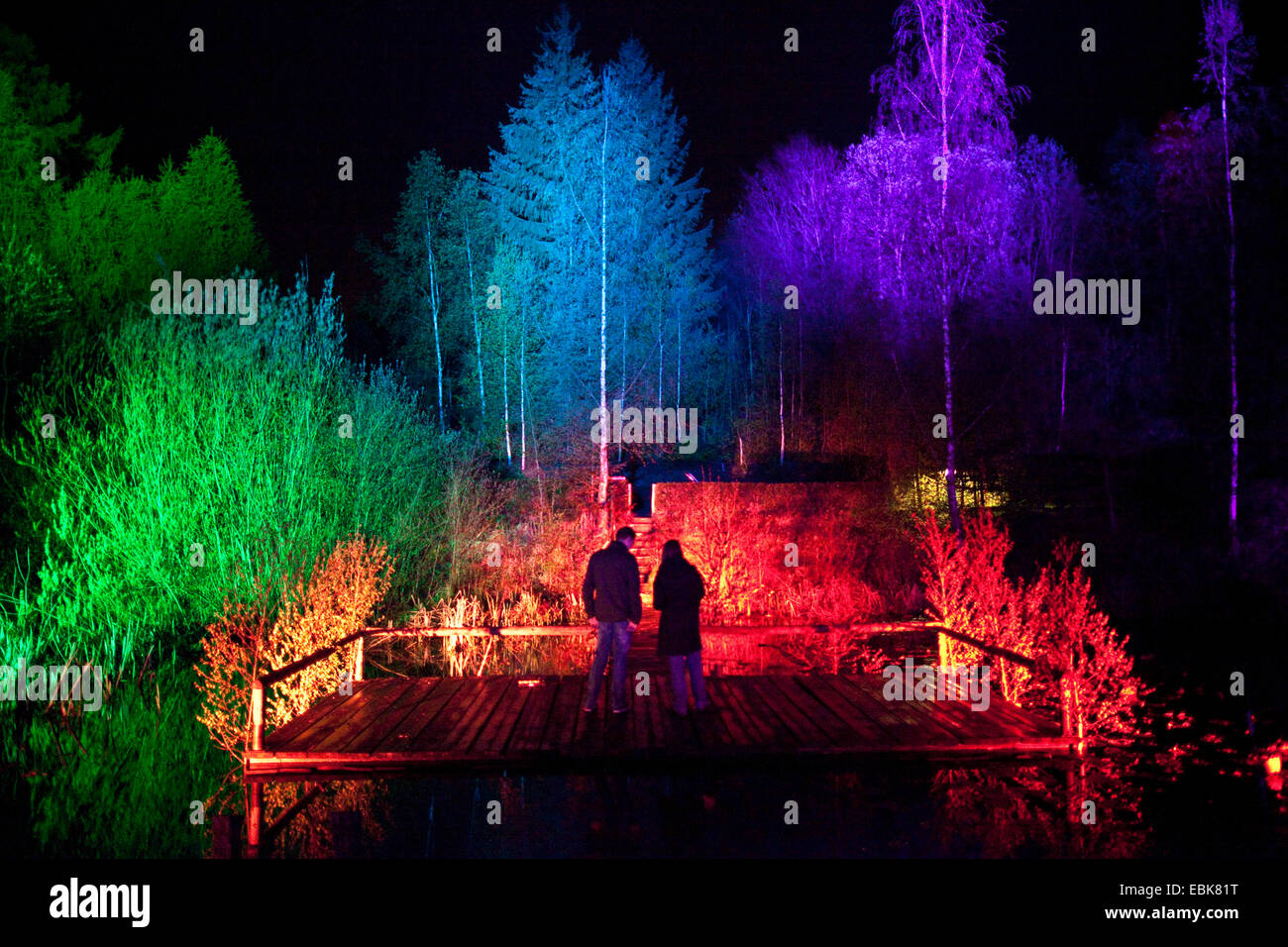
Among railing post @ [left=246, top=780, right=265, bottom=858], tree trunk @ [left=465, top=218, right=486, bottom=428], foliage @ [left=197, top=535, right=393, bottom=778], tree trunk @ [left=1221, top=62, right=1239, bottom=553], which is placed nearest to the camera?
railing post @ [left=246, top=780, right=265, bottom=858]

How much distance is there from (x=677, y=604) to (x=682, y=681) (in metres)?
0.96

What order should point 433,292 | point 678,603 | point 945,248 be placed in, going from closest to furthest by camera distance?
point 678,603 → point 945,248 → point 433,292

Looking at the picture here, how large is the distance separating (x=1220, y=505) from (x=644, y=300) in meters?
13.3

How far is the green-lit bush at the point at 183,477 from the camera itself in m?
13.1

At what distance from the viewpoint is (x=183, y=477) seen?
13312mm

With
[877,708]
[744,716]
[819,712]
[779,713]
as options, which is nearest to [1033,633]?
[877,708]

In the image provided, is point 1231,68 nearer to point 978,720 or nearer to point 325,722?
point 978,720

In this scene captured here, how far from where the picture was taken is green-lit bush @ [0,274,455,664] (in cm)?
1312

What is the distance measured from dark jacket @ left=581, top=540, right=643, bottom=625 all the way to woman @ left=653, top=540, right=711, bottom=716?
0.73 ft

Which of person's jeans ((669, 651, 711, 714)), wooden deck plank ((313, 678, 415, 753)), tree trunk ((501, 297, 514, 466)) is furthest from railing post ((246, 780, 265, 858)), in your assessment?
tree trunk ((501, 297, 514, 466))

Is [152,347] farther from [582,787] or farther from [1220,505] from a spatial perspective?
[1220,505]

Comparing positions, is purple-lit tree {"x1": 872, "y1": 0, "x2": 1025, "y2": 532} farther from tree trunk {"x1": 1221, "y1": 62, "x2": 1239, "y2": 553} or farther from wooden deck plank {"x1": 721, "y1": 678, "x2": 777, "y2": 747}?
wooden deck plank {"x1": 721, "y1": 678, "x2": 777, "y2": 747}

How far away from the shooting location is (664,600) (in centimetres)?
808

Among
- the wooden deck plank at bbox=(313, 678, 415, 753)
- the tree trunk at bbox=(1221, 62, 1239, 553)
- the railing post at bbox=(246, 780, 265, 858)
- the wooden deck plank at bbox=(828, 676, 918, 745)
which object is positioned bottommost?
the railing post at bbox=(246, 780, 265, 858)
